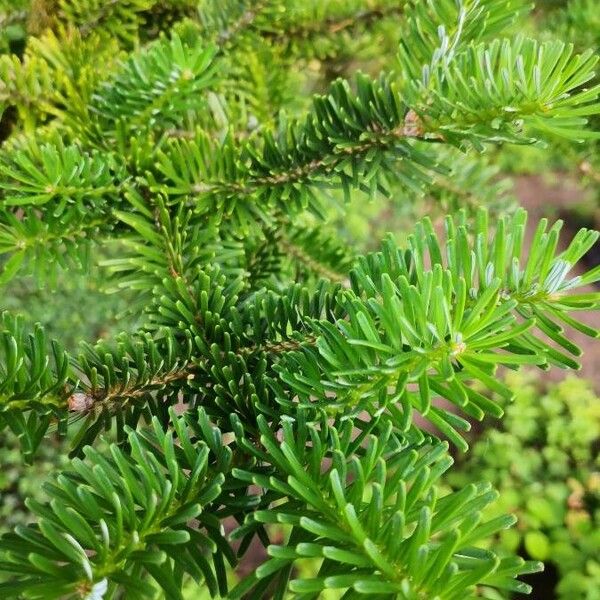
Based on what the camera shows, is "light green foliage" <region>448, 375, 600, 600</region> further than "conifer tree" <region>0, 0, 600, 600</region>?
Yes

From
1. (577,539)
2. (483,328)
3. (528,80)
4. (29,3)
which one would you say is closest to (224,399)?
(483,328)

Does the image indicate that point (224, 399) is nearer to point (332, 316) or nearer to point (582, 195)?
point (332, 316)

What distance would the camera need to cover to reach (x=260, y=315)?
36 cm

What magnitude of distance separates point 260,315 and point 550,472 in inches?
59.6

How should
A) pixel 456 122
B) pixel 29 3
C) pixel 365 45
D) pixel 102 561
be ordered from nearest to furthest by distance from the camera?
1. pixel 102 561
2. pixel 456 122
3. pixel 29 3
4. pixel 365 45

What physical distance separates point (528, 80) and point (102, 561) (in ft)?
1.10

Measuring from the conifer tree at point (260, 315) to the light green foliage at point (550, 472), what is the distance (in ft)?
4.28

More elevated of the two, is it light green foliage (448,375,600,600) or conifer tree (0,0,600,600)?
conifer tree (0,0,600,600)

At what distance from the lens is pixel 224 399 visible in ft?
1.05

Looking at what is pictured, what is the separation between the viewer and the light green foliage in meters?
1.42

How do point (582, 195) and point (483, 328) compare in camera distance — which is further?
point (582, 195)

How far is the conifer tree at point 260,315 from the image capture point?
24 centimetres

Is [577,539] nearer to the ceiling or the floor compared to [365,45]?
nearer to the floor

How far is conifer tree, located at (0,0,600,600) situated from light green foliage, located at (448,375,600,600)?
1.30 m
